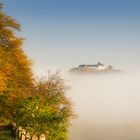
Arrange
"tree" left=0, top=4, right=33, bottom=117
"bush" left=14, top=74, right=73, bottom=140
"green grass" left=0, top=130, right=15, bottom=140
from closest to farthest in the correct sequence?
1. "bush" left=14, top=74, right=73, bottom=140
2. "green grass" left=0, top=130, right=15, bottom=140
3. "tree" left=0, top=4, right=33, bottom=117

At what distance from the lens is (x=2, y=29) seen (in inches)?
2904

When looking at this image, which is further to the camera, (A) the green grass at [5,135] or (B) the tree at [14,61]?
(B) the tree at [14,61]

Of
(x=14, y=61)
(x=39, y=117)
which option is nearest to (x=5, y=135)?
(x=39, y=117)

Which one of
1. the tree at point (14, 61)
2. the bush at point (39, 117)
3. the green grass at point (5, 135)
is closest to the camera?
the bush at point (39, 117)

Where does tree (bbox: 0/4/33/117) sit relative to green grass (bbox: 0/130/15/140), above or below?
above

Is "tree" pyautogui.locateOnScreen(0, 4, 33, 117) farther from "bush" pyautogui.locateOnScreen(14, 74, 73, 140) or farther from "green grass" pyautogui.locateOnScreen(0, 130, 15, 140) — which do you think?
"bush" pyautogui.locateOnScreen(14, 74, 73, 140)

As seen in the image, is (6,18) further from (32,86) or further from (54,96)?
(54,96)

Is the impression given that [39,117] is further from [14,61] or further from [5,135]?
[14,61]

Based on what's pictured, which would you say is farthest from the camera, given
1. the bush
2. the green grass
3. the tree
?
the tree

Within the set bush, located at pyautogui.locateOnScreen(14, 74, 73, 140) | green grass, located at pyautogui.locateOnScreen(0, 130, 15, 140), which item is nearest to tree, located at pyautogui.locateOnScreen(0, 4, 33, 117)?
green grass, located at pyautogui.locateOnScreen(0, 130, 15, 140)

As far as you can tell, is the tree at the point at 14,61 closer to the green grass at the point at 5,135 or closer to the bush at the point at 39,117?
the green grass at the point at 5,135

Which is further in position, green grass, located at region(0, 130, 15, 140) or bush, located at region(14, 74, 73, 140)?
green grass, located at region(0, 130, 15, 140)

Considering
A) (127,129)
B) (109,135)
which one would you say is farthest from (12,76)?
(127,129)

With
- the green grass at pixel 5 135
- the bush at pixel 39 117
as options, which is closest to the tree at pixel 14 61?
the green grass at pixel 5 135
